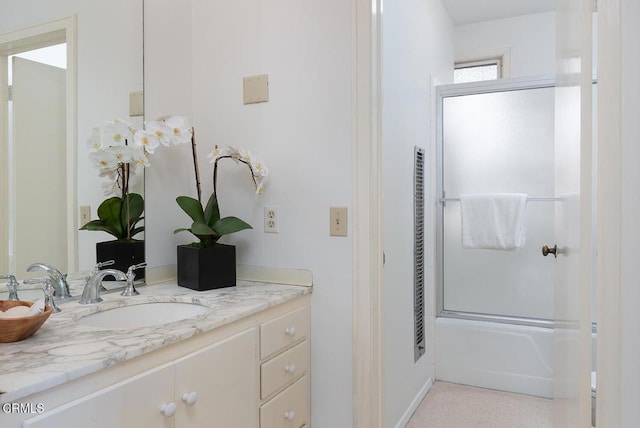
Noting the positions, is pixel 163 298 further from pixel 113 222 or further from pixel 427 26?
pixel 427 26

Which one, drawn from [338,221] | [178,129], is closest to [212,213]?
[178,129]

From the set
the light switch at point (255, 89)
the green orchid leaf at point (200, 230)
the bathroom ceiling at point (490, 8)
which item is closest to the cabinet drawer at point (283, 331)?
the green orchid leaf at point (200, 230)

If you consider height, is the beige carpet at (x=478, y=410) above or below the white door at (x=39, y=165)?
below

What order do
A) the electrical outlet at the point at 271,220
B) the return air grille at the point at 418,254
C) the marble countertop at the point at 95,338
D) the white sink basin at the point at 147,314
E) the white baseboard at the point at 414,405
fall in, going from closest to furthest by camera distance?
the marble countertop at the point at 95,338 → the white sink basin at the point at 147,314 → the electrical outlet at the point at 271,220 → the white baseboard at the point at 414,405 → the return air grille at the point at 418,254

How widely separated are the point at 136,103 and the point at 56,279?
71cm

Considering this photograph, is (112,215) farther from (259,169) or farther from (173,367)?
(173,367)

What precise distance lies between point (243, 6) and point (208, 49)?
239mm

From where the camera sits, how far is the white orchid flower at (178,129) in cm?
166

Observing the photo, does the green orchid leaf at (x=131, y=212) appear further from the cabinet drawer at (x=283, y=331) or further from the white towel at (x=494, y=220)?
the white towel at (x=494, y=220)

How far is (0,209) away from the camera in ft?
4.11

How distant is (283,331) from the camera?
1.52 meters

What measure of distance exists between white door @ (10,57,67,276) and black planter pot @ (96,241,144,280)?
0.46 feet

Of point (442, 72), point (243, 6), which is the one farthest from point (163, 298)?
point (442, 72)

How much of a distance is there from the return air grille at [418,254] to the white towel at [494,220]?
Result: 48cm
